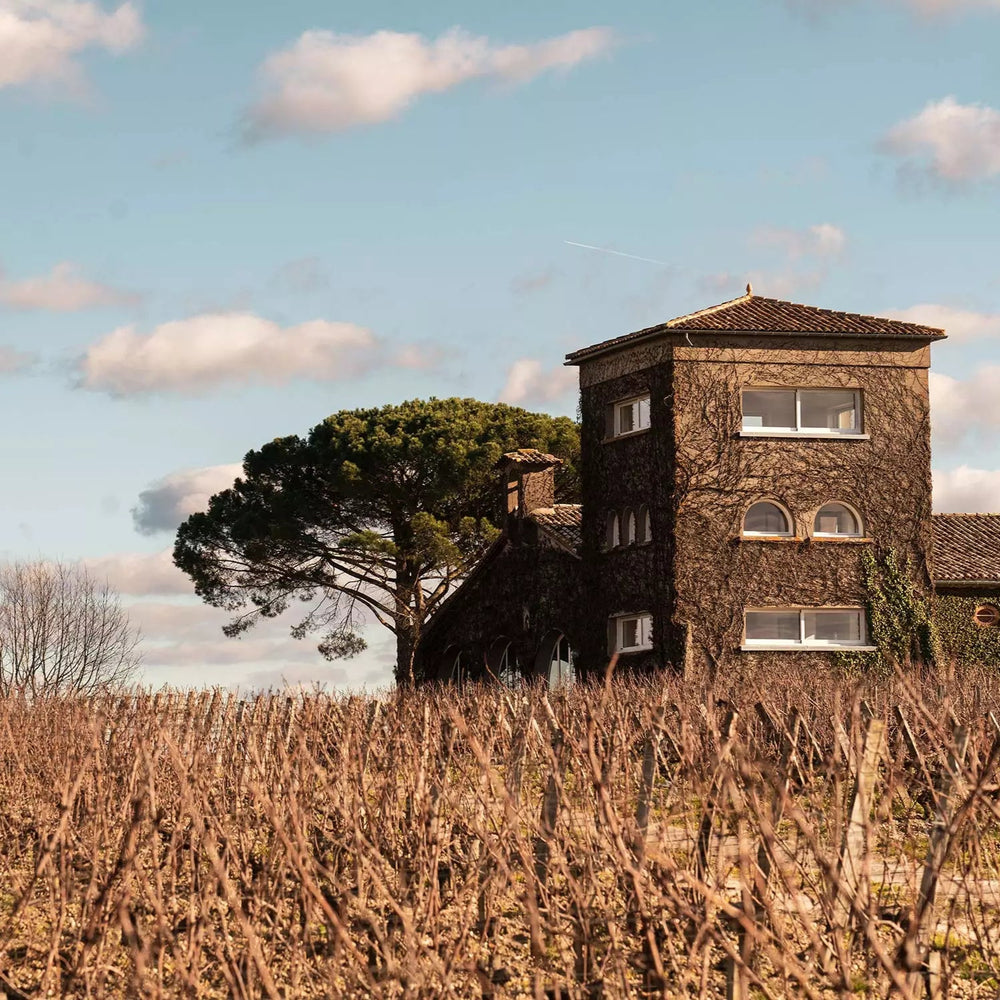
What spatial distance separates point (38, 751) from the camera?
1744 cm

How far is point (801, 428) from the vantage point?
98.8 feet

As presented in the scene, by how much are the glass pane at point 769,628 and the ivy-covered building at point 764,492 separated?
3 cm

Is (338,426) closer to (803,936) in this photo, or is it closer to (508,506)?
(508,506)

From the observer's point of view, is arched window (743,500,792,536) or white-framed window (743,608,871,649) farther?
arched window (743,500,792,536)

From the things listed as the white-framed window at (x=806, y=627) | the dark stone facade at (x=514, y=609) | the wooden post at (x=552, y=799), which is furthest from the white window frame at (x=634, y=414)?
A: the wooden post at (x=552, y=799)

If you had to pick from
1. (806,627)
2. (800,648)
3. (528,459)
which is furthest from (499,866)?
(528,459)

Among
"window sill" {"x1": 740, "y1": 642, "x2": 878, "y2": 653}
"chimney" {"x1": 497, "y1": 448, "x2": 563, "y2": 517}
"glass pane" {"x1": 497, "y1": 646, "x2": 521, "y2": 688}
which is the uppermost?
"chimney" {"x1": 497, "y1": 448, "x2": 563, "y2": 517}

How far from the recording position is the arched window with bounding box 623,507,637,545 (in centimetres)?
3077

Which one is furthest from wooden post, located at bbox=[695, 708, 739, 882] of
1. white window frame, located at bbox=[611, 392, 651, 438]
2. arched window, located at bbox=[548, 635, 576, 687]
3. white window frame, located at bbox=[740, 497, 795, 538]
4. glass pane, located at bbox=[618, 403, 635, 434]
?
arched window, located at bbox=[548, 635, 576, 687]

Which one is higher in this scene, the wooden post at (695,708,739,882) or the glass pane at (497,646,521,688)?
the glass pane at (497,646,521,688)

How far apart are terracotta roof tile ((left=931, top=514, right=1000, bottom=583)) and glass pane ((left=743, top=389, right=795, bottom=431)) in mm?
4370

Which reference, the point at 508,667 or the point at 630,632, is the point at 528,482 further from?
the point at 630,632

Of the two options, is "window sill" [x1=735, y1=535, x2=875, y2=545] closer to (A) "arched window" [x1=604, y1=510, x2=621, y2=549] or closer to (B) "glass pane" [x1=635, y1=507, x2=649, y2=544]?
(B) "glass pane" [x1=635, y1=507, x2=649, y2=544]

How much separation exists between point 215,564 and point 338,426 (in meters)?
5.78
